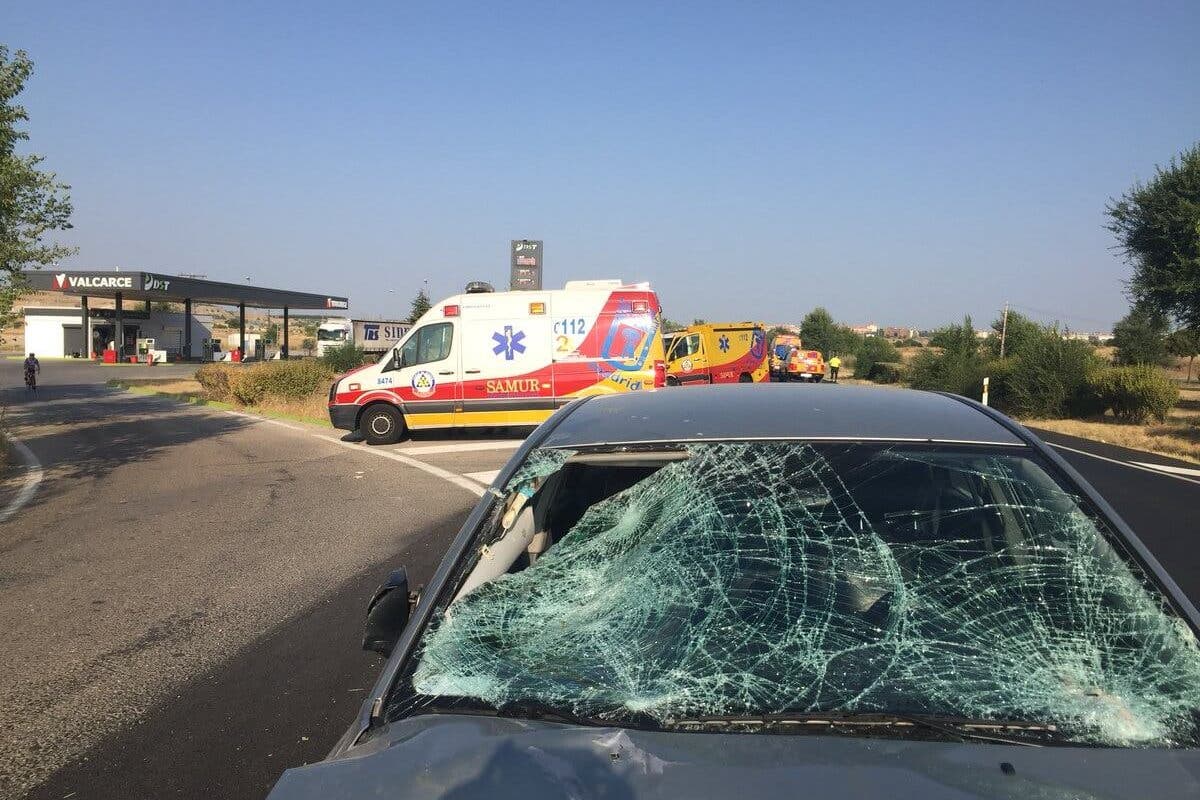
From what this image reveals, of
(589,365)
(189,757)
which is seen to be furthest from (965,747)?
(589,365)

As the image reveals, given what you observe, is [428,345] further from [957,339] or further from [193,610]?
[957,339]

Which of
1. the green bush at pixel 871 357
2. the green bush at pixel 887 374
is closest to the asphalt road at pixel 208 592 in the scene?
the green bush at pixel 887 374

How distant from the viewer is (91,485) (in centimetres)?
1184

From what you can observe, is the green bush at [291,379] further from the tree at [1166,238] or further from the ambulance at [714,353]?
the tree at [1166,238]

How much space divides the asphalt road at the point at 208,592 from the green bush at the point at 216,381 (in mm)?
10267

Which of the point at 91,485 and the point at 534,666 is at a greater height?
the point at 534,666

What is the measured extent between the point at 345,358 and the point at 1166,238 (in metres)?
26.3

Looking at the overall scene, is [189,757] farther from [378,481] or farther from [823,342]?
[823,342]

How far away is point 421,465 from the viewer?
552 inches

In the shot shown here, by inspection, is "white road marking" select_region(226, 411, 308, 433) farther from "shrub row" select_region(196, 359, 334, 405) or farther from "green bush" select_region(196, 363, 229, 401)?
"green bush" select_region(196, 363, 229, 401)

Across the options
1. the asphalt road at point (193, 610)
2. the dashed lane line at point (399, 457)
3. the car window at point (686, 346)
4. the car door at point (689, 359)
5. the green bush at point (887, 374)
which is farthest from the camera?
the green bush at point (887, 374)

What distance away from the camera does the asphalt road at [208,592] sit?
4.05 meters

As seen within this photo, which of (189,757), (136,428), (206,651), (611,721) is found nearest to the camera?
(611,721)

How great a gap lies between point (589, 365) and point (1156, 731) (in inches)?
586
